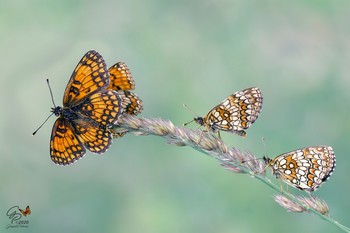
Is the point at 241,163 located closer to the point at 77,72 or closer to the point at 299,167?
the point at 299,167

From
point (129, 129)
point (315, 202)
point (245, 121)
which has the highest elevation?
point (245, 121)

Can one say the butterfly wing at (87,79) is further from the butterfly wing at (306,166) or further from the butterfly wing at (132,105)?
the butterfly wing at (306,166)

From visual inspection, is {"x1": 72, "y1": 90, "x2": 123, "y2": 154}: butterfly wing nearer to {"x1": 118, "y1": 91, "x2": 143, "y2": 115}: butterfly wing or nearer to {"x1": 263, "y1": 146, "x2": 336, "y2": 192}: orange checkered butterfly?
{"x1": 118, "y1": 91, "x2": 143, "y2": 115}: butterfly wing

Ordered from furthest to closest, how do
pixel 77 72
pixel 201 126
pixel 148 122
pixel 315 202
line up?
pixel 77 72 < pixel 201 126 < pixel 148 122 < pixel 315 202

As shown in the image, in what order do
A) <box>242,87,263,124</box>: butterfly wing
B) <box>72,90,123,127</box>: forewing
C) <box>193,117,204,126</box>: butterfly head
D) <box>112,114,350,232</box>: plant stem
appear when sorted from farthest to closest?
<box>242,87,263,124</box>: butterfly wing
<box>193,117,204,126</box>: butterfly head
<box>72,90,123,127</box>: forewing
<box>112,114,350,232</box>: plant stem

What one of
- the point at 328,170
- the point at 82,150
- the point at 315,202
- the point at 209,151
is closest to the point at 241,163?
the point at 209,151

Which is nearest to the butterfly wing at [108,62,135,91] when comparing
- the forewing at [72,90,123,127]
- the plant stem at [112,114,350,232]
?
the forewing at [72,90,123,127]

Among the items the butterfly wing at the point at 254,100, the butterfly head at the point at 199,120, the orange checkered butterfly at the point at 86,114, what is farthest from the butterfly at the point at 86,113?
the butterfly wing at the point at 254,100

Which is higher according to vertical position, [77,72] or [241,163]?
[77,72]
